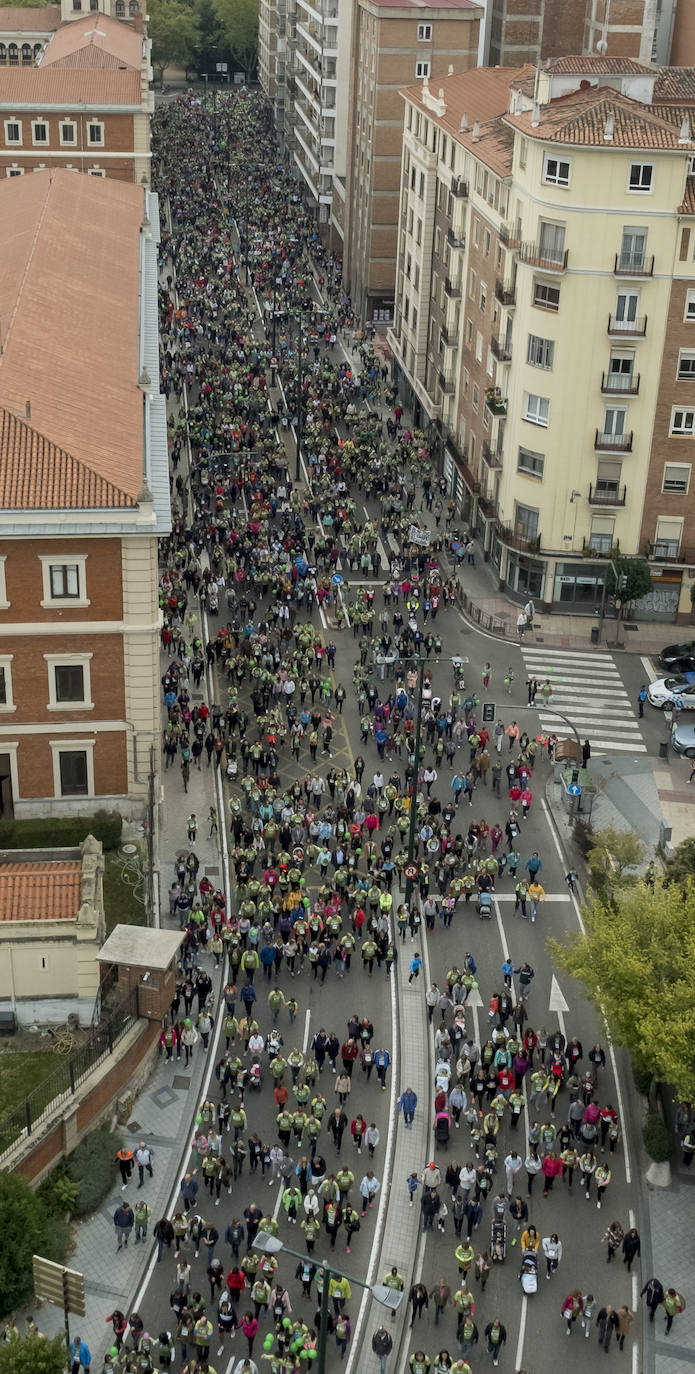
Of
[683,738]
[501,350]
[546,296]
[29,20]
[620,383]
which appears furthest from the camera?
[29,20]

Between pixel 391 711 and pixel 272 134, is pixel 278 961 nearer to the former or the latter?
pixel 391 711

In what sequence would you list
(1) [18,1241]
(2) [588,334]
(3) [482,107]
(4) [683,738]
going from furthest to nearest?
(3) [482,107], (2) [588,334], (4) [683,738], (1) [18,1241]

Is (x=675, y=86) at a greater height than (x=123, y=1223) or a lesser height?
greater

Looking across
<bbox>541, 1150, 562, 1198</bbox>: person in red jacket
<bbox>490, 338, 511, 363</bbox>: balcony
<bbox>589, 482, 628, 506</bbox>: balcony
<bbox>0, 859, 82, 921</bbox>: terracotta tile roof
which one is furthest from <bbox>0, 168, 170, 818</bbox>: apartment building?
<bbox>589, 482, 628, 506</bbox>: balcony

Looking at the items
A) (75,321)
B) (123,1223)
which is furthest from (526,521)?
(123,1223)

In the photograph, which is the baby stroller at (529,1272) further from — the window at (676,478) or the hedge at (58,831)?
the window at (676,478)

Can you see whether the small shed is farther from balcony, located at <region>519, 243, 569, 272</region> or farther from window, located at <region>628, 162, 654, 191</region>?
window, located at <region>628, 162, 654, 191</region>

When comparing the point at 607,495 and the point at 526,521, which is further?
the point at 526,521

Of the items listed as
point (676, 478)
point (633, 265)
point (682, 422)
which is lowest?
point (676, 478)

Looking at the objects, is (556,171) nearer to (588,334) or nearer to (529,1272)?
(588,334)
